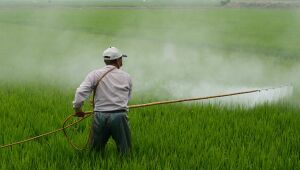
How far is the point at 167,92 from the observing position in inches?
312

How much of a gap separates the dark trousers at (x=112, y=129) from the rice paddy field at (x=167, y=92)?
111 millimetres

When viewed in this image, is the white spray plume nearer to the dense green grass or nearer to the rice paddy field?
the rice paddy field

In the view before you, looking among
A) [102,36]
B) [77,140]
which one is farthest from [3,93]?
[102,36]

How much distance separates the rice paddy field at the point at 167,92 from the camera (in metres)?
4.19

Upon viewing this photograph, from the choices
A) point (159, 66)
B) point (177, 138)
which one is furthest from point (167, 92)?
point (177, 138)

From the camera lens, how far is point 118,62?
13.6 ft

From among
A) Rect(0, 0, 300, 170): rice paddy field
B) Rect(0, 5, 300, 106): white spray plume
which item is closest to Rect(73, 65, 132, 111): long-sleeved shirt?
Rect(0, 0, 300, 170): rice paddy field

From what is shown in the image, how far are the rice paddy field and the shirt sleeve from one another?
463 millimetres

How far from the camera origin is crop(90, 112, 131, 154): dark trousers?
13.3ft

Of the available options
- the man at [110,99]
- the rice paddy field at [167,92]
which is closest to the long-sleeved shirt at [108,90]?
the man at [110,99]

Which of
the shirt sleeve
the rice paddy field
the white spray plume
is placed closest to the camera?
the shirt sleeve

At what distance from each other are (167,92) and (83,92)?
403 cm

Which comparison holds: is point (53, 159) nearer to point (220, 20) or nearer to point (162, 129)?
point (162, 129)

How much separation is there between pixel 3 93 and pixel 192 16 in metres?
17.7
